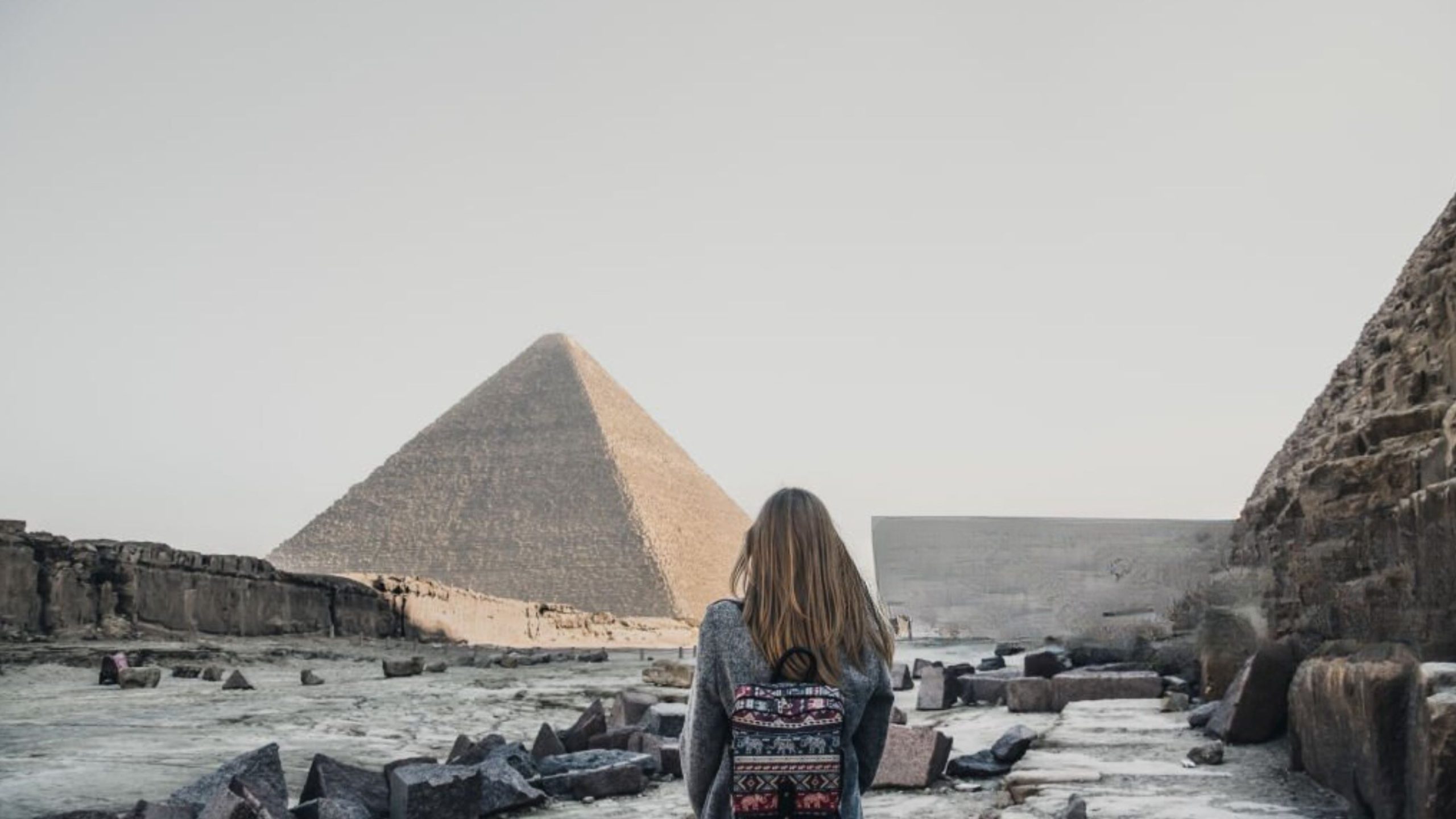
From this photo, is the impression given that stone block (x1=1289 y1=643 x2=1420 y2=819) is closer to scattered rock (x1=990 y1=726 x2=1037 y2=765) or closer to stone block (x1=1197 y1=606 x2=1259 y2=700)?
scattered rock (x1=990 y1=726 x2=1037 y2=765)

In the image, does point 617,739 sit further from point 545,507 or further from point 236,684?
point 545,507

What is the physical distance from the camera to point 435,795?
3555mm

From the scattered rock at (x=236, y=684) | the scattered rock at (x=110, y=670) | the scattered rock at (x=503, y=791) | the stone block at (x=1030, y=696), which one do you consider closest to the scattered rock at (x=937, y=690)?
the stone block at (x=1030, y=696)

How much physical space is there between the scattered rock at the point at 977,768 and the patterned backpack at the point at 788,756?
2.55 metres

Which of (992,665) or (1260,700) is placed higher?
(1260,700)

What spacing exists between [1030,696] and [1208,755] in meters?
2.85

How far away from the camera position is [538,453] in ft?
322

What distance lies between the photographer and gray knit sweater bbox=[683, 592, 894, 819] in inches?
76.9

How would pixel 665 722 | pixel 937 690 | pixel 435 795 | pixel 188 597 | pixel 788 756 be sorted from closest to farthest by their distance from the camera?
pixel 788 756 → pixel 435 795 → pixel 665 722 → pixel 937 690 → pixel 188 597

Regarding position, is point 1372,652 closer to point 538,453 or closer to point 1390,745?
point 1390,745

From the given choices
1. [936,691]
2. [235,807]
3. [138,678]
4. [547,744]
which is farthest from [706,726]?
[138,678]

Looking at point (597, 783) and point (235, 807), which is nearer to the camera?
point (235, 807)

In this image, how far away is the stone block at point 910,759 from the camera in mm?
4066

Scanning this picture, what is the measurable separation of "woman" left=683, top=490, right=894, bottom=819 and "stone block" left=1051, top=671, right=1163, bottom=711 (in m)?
4.52
